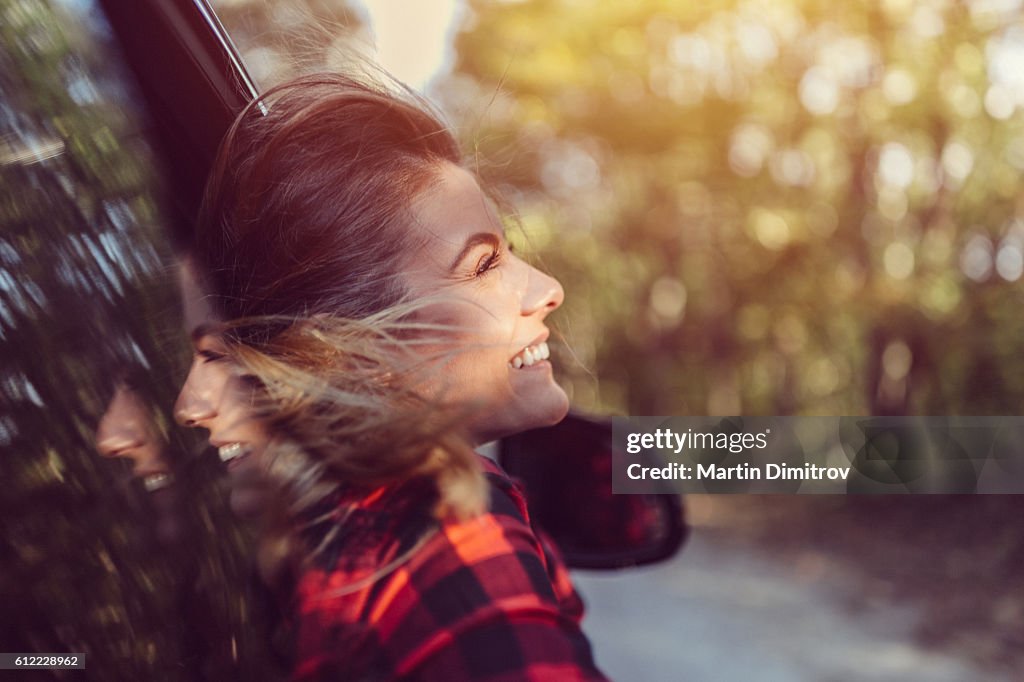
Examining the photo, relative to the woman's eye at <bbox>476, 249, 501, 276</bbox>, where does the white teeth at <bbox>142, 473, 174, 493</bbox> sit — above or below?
below

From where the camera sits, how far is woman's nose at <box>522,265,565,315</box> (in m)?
1.01

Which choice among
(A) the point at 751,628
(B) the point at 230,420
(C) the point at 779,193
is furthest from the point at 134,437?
(C) the point at 779,193

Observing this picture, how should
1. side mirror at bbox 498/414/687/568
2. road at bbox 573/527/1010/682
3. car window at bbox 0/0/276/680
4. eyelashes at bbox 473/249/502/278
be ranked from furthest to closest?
road at bbox 573/527/1010/682 < side mirror at bbox 498/414/687/568 < eyelashes at bbox 473/249/502/278 < car window at bbox 0/0/276/680

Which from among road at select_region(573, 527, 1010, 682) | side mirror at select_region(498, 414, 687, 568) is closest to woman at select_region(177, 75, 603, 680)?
side mirror at select_region(498, 414, 687, 568)

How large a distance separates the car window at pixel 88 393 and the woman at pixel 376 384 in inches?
2.9

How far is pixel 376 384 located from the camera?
882 mm

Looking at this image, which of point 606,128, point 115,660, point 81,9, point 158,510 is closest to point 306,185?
point 81,9

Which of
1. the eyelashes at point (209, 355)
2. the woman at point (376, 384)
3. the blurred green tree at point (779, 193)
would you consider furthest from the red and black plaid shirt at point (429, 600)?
the blurred green tree at point (779, 193)

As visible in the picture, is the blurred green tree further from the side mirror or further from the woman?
the woman

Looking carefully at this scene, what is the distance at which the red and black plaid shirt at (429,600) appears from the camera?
0.71 m

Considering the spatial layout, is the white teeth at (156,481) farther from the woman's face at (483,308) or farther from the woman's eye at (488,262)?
the woman's eye at (488,262)

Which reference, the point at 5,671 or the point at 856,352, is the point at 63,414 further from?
the point at 856,352

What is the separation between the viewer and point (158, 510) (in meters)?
0.78
